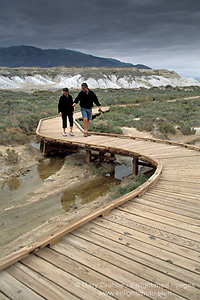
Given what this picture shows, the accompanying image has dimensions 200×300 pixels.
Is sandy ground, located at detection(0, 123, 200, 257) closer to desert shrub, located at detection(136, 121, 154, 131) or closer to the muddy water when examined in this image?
the muddy water

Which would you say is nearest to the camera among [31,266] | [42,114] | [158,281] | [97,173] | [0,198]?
[158,281]

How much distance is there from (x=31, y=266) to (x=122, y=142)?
6871 millimetres

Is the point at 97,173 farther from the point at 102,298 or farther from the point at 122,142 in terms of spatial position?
the point at 102,298

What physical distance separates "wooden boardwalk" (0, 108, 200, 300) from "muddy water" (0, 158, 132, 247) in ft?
8.32

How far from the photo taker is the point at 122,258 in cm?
255

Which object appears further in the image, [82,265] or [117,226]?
[117,226]

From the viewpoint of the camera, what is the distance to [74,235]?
2.99 m

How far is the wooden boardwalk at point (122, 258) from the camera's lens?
212cm

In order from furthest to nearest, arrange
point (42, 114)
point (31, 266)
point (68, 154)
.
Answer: point (42, 114)
point (68, 154)
point (31, 266)

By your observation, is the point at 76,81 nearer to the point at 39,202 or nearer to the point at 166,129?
the point at 166,129

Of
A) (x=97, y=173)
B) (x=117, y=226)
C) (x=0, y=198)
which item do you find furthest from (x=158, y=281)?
(x=97, y=173)

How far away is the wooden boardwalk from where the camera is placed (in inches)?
83.4

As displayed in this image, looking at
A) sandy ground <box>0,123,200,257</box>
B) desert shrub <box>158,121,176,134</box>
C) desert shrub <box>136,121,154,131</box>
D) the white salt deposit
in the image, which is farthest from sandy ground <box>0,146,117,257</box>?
the white salt deposit

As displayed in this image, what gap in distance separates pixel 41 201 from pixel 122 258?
4.30 m
